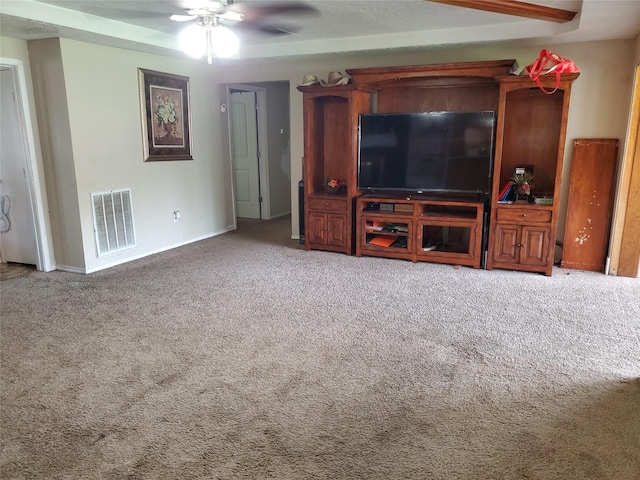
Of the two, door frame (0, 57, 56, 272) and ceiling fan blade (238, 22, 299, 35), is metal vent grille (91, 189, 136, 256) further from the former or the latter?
ceiling fan blade (238, 22, 299, 35)

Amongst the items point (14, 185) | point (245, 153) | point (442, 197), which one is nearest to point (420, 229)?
point (442, 197)

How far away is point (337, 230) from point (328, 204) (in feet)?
1.03

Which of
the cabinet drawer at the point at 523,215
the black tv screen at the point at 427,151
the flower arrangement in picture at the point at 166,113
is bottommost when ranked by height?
the cabinet drawer at the point at 523,215

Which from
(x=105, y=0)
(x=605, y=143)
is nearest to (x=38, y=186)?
(x=105, y=0)

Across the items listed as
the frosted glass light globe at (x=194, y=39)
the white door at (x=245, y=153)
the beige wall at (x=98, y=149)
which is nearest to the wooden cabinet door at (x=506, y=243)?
the frosted glass light globe at (x=194, y=39)

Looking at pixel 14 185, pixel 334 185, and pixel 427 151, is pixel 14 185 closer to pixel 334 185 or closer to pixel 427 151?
pixel 334 185

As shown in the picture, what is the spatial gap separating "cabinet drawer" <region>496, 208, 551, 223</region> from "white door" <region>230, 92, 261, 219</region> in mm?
4052

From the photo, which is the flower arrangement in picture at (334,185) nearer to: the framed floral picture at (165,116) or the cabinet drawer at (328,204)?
the cabinet drawer at (328,204)

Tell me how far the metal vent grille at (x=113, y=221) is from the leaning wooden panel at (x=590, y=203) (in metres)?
4.61

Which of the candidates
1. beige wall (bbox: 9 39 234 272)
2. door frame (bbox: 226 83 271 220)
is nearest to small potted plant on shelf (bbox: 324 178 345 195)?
beige wall (bbox: 9 39 234 272)

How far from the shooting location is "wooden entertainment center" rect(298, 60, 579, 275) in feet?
14.6

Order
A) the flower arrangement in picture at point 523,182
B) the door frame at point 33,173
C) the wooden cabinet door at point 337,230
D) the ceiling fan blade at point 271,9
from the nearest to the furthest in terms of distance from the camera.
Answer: the ceiling fan blade at point 271,9, the door frame at point 33,173, the flower arrangement in picture at point 523,182, the wooden cabinet door at point 337,230

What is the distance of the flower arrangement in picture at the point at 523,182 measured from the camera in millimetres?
4543

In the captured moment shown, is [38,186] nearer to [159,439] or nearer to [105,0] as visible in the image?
[105,0]
